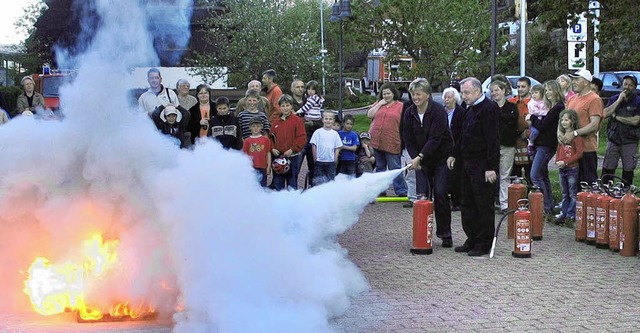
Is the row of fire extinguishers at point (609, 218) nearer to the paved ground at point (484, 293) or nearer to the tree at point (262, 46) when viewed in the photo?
the paved ground at point (484, 293)

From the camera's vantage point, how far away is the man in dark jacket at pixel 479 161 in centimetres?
1024

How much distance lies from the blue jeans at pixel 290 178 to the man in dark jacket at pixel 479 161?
3.20 metres

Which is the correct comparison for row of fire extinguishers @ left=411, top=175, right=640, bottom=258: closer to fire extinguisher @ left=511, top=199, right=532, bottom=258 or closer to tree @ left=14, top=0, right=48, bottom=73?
fire extinguisher @ left=511, top=199, right=532, bottom=258

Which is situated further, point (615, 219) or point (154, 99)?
point (154, 99)

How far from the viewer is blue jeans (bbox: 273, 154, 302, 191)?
Answer: 512 inches

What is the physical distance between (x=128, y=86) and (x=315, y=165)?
6.34m

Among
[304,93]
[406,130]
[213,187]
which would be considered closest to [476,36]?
[304,93]

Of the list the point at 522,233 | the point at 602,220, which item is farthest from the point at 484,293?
the point at 602,220

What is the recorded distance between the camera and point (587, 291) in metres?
8.60

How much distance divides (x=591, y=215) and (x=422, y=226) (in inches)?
84.6

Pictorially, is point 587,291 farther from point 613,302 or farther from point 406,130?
point 406,130

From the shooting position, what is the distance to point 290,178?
1325cm

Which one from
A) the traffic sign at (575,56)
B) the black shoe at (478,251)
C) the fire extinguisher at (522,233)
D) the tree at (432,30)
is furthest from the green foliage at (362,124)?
the fire extinguisher at (522,233)

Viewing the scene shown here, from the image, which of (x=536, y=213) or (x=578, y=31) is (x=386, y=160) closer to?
(x=536, y=213)
